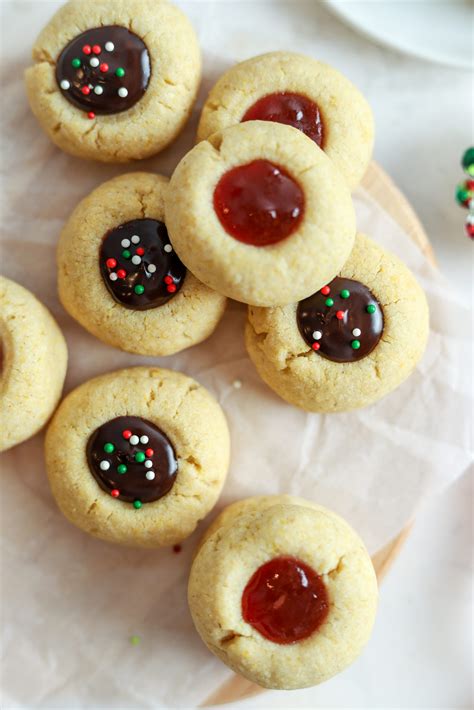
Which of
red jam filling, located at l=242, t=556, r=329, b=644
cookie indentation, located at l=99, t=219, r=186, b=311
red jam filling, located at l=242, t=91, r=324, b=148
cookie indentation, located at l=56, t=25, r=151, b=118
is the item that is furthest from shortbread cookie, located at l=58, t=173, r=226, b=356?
red jam filling, located at l=242, t=556, r=329, b=644

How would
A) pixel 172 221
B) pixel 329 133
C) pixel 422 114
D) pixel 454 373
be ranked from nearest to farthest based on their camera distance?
1. pixel 172 221
2. pixel 329 133
3. pixel 454 373
4. pixel 422 114

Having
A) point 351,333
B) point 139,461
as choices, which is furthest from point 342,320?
point 139,461

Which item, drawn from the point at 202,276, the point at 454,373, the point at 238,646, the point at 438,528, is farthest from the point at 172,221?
the point at 438,528

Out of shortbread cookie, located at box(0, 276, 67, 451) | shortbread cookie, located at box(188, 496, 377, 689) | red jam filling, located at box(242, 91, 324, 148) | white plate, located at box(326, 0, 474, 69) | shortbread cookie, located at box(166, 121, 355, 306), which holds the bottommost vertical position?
shortbread cookie, located at box(188, 496, 377, 689)

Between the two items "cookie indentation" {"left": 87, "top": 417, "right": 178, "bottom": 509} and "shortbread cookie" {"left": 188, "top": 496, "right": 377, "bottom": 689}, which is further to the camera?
"cookie indentation" {"left": 87, "top": 417, "right": 178, "bottom": 509}

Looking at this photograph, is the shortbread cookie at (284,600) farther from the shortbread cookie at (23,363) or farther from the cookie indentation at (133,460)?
the shortbread cookie at (23,363)

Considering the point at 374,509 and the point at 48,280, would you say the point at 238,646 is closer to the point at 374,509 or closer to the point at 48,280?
the point at 374,509

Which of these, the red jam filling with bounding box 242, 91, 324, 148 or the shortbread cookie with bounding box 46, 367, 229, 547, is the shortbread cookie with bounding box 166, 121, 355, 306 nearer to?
the red jam filling with bounding box 242, 91, 324, 148
